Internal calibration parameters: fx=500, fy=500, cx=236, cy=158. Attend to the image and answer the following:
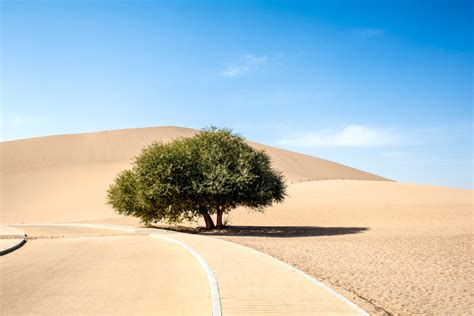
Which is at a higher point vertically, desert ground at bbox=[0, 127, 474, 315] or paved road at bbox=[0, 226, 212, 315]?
desert ground at bbox=[0, 127, 474, 315]

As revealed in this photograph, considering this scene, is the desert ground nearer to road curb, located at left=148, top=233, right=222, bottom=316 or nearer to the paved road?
road curb, located at left=148, top=233, right=222, bottom=316

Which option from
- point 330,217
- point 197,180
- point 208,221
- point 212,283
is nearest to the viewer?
point 212,283

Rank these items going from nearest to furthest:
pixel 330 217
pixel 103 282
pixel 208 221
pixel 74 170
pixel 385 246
A: pixel 103 282 < pixel 385 246 < pixel 208 221 < pixel 330 217 < pixel 74 170

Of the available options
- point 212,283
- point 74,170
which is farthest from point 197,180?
point 74,170

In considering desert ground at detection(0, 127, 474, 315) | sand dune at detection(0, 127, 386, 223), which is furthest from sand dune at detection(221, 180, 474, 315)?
sand dune at detection(0, 127, 386, 223)

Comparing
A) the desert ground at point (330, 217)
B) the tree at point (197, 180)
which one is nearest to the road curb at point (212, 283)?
the desert ground at point (330, 217)

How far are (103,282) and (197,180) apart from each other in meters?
19.3

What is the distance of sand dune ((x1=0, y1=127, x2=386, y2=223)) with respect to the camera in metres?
62.9

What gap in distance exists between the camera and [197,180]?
31.9 metres

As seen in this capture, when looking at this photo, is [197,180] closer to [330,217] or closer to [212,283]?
[330,217]

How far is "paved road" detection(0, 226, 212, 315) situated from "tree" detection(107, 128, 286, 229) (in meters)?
10.9

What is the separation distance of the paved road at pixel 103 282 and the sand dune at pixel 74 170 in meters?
40.7

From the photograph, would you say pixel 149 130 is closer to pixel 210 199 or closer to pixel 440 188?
pixel 440 188

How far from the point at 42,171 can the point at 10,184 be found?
8.68 metres
